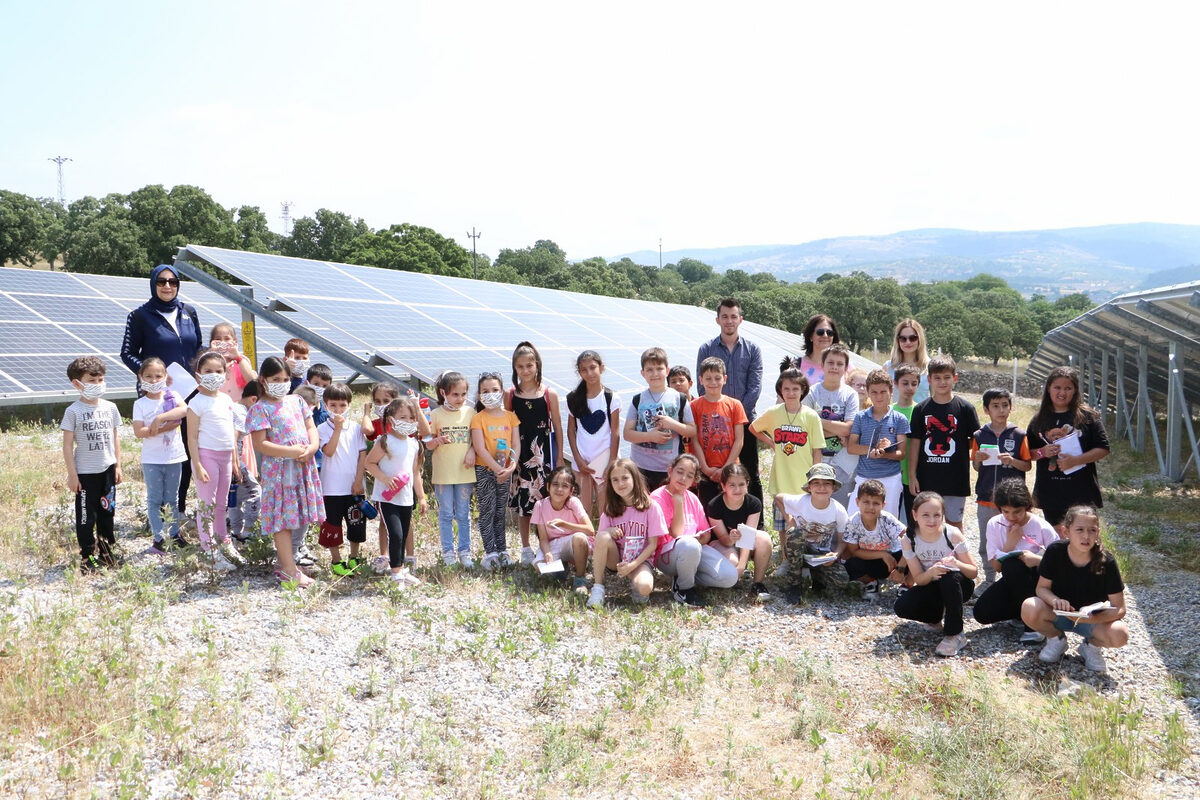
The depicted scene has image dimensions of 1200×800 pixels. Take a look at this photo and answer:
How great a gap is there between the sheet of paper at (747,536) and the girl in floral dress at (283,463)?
346 cm

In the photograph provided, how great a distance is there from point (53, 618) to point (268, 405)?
2.01 metres

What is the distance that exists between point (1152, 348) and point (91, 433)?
17689 millimetres

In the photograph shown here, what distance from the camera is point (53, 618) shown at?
17.4 feet

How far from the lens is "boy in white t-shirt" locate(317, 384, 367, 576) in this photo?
6852mm

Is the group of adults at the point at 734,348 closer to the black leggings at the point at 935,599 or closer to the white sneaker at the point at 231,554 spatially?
the white sneaker at the point at 231,554

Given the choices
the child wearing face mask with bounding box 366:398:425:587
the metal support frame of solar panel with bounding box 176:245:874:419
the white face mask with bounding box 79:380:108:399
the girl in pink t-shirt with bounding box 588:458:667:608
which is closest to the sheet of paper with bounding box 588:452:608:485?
the girl in pink t-shirt with bounding box 588:458:667:608

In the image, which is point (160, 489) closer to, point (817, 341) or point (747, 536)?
point (747, 536)

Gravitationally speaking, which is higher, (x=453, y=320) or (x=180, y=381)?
(x=453, y=320)

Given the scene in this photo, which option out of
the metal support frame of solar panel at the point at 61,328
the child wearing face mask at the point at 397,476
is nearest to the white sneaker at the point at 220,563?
the child wearing face mask at the point at 397,476

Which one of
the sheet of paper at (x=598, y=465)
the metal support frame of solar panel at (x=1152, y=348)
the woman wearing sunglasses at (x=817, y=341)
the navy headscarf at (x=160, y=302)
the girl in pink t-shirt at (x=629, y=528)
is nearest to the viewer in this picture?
the girl in pink t-shirt at (x=629, y=528)

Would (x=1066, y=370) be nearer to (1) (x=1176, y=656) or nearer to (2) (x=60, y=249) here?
(1) (x=1176, y=656)

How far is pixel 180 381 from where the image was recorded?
7191 mm

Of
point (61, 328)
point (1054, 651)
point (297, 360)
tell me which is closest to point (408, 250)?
point (61, 328)

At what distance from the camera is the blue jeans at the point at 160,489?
267 inches
